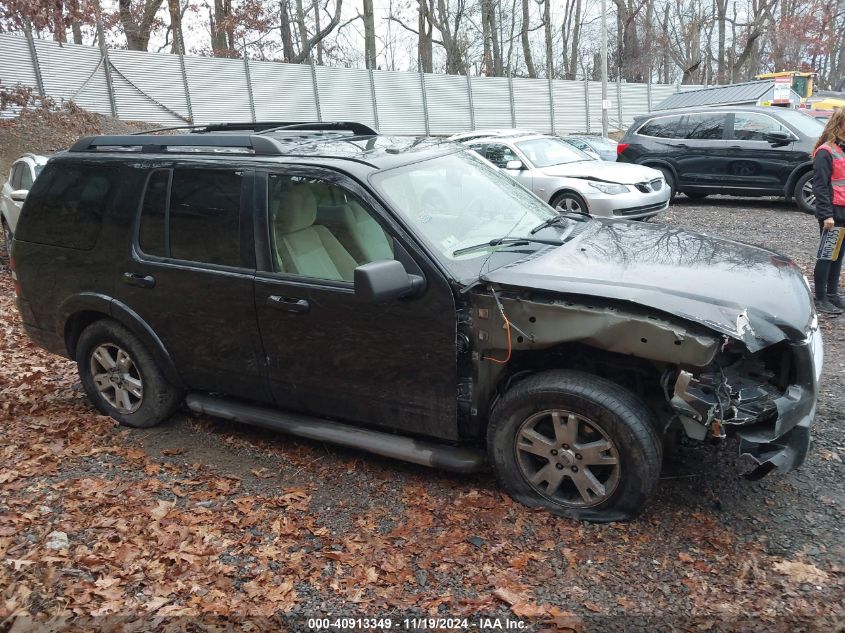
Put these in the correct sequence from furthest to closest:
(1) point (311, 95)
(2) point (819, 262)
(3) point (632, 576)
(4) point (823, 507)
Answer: (1) point (311, 95)
(2) point (819, 262)
(4) point (823, 507)
(3) point (632, 576)

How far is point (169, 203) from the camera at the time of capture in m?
4.32

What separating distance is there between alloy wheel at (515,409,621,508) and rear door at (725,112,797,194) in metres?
10.8

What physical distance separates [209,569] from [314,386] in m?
1.11

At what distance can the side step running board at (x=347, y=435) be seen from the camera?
372 cm

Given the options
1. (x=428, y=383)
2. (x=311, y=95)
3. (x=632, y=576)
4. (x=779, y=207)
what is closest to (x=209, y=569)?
(x=428, y=383)

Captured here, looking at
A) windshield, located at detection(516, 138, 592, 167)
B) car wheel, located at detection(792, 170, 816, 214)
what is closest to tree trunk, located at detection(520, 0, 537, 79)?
windshield, located at detection(516, 138, 592, 167)

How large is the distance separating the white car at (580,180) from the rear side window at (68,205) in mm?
6984

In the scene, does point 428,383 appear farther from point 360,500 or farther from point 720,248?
point 720,248

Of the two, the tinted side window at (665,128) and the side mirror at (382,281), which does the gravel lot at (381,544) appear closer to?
the side mirror at (382,281)

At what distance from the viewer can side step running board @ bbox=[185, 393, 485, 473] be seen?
3.72 meters

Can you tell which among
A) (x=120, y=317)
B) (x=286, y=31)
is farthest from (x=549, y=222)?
(x=286, y=31)

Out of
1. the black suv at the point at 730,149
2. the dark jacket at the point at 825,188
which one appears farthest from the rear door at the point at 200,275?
the black suv at the point at 730,149

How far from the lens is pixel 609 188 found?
11.0 metres

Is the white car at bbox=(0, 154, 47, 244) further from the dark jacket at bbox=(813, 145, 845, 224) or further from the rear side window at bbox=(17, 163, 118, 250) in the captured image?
the dark jacket at bbox=(813, 145, 845, 224)
